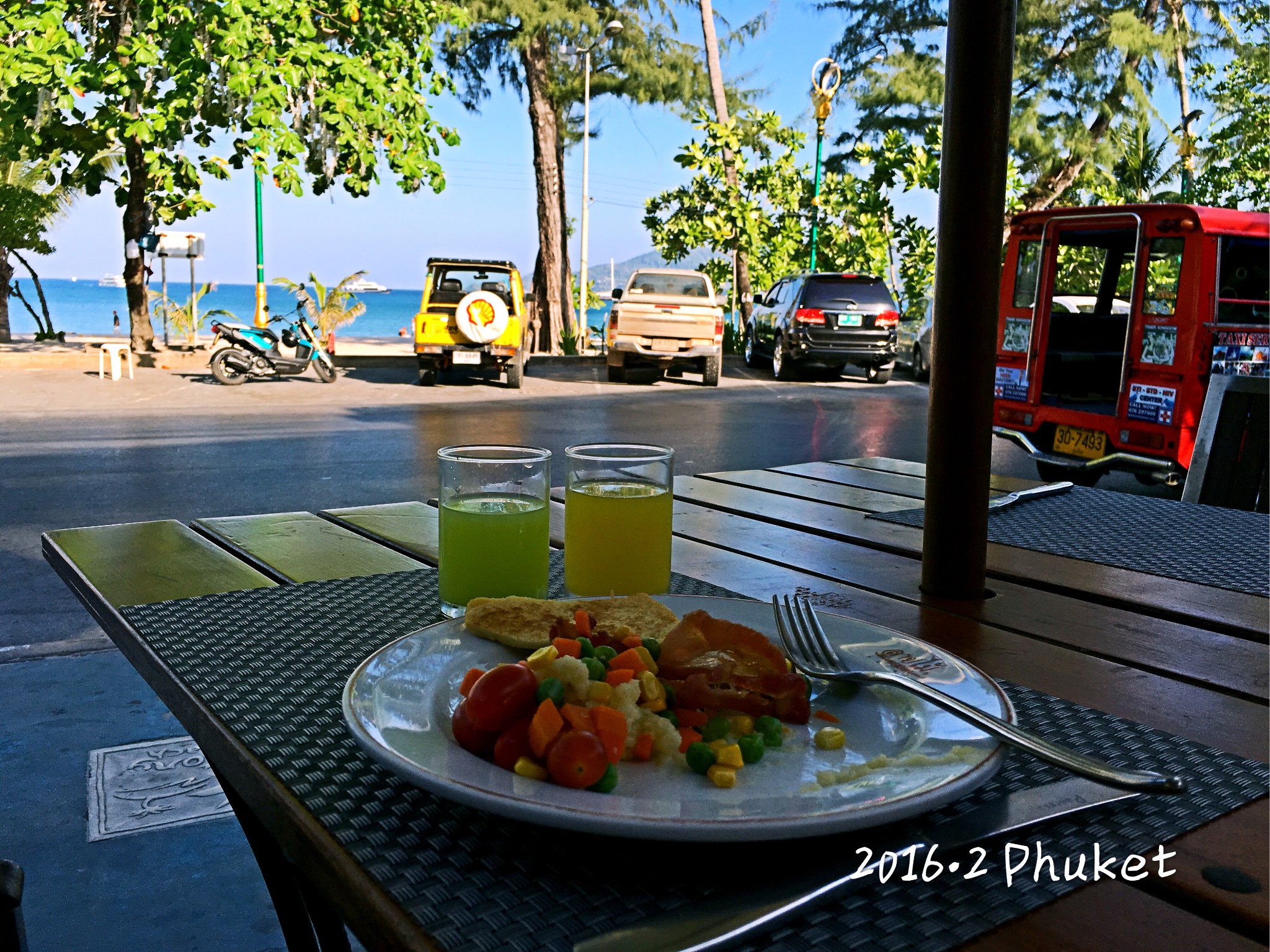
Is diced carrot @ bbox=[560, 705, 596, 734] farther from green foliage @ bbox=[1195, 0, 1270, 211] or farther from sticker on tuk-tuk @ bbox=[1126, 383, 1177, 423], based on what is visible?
green foliage @ bbox=[1195, 0, 1270, 211]

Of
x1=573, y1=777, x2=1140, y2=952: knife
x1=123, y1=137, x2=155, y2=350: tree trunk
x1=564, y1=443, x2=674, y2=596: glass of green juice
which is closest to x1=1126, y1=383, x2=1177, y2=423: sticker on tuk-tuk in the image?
x1=564, y1=443, x2=674, y2=596: glass of green juice

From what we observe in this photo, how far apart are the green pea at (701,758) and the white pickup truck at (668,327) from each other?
49.4 ft

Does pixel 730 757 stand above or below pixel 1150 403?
above

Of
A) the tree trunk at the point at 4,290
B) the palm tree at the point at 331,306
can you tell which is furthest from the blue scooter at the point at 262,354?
the tree trunk at the point at 4,290

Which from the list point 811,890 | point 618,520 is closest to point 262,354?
point 618,520

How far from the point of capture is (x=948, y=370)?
1498mm

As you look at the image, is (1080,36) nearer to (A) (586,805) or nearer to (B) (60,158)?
(B) (60,158)

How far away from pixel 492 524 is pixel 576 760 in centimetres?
58

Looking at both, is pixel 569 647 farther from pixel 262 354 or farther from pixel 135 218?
pixel 135 218

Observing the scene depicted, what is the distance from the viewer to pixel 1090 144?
881 inches

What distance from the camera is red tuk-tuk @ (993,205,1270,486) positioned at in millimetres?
7020

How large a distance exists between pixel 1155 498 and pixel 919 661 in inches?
58.5

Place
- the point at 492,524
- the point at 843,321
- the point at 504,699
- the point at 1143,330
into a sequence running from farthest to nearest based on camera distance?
the point at 843,321 → the point at 1143,330 → the point at 492,524 → the point at 504,699

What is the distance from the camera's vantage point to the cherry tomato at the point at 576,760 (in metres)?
0.75
